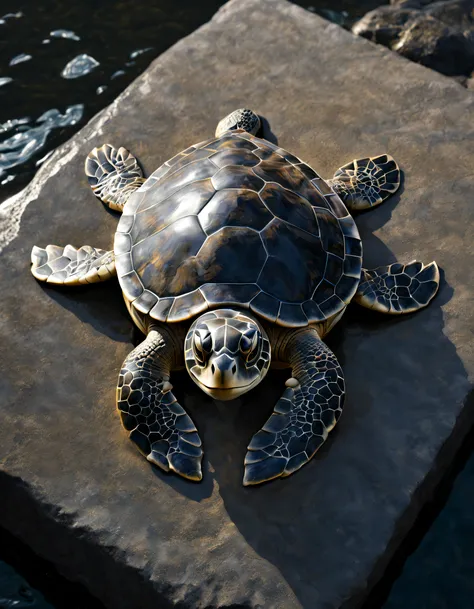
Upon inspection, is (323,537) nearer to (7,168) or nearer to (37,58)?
(7,168)

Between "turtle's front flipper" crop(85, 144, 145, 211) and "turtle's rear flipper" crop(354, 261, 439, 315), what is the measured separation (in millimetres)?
2310

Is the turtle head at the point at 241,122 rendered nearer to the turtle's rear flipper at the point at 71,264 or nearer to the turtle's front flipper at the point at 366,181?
the turtle's front flipper at the point at 366,181

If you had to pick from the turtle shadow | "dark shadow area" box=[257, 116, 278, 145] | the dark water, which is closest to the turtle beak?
the turtle shadow

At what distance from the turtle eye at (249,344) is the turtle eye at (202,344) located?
0.22m

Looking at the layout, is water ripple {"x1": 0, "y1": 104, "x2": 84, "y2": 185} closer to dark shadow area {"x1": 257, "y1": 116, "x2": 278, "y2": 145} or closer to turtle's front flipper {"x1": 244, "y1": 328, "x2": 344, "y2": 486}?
dark shadow area {"x1": 257, "y1": 116, "x2": 278, "y2": 145}

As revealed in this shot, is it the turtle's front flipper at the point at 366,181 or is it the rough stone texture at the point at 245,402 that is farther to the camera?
the turtle's front flipper at the point at 366,181

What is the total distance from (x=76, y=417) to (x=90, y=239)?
188cm

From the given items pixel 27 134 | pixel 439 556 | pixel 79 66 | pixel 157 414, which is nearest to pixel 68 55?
pixel 79 66

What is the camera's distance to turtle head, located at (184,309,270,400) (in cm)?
510

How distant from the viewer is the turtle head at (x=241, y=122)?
7.60 metres

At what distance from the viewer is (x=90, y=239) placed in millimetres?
7094

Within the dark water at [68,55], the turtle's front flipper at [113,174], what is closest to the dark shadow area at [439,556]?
the turtle's front flipper at [113,174]

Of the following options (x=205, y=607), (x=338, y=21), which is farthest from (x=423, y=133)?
(x=205, y=607)

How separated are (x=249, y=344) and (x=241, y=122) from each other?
3.17 metres
